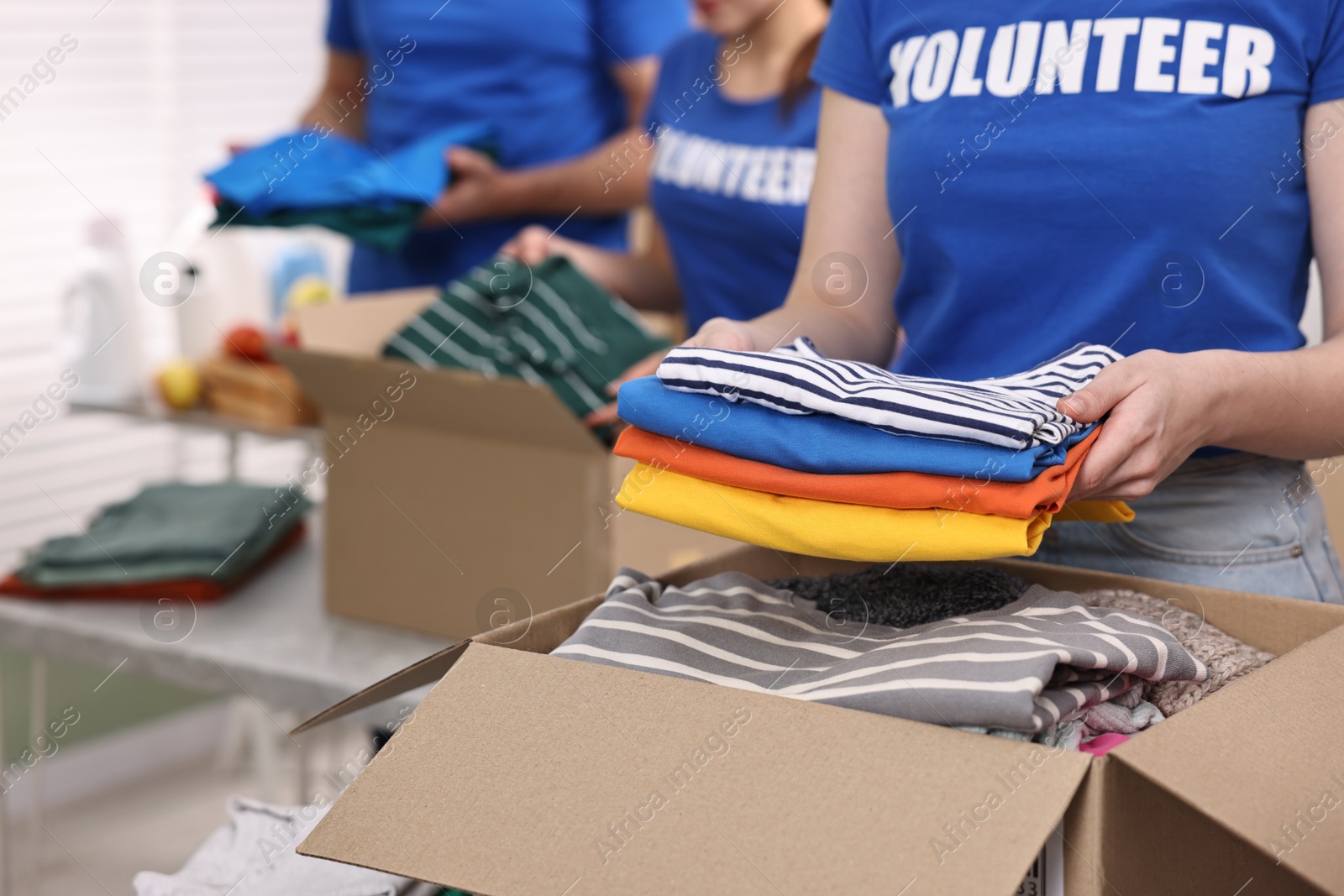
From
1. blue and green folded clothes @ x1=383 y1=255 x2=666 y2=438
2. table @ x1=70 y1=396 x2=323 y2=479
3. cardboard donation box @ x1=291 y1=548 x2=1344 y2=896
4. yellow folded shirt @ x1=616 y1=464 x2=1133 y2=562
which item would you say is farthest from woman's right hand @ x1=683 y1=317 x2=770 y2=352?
table @ x1=70 y1=396 x2=323 y2=479

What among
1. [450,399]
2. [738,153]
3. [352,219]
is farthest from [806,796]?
[352,219]

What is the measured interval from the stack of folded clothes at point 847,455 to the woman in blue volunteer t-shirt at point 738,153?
604 millimetres

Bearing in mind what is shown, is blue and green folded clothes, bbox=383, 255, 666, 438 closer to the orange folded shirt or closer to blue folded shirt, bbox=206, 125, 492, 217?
blue folded shirt, bbox=206, 125, 492, 217

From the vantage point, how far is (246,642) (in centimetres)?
131

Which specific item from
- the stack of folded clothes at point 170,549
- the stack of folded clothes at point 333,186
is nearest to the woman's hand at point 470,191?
the stack of folded clothes at point 333,186

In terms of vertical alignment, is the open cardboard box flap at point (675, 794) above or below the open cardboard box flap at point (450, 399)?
above

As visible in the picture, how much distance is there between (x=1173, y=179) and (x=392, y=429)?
81 cm

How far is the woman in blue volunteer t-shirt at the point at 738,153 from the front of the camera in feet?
4.14

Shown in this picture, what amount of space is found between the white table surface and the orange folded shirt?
545mm

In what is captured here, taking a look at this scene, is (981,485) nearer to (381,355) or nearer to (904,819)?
(904,819)

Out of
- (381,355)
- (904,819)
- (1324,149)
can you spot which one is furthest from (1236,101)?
(381,355)

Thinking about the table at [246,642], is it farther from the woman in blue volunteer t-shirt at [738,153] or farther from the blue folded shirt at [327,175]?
the blue folded shirt at [327,175]

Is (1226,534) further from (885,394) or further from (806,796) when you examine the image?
(806,796)

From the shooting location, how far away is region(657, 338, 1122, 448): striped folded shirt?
1.85 feet
